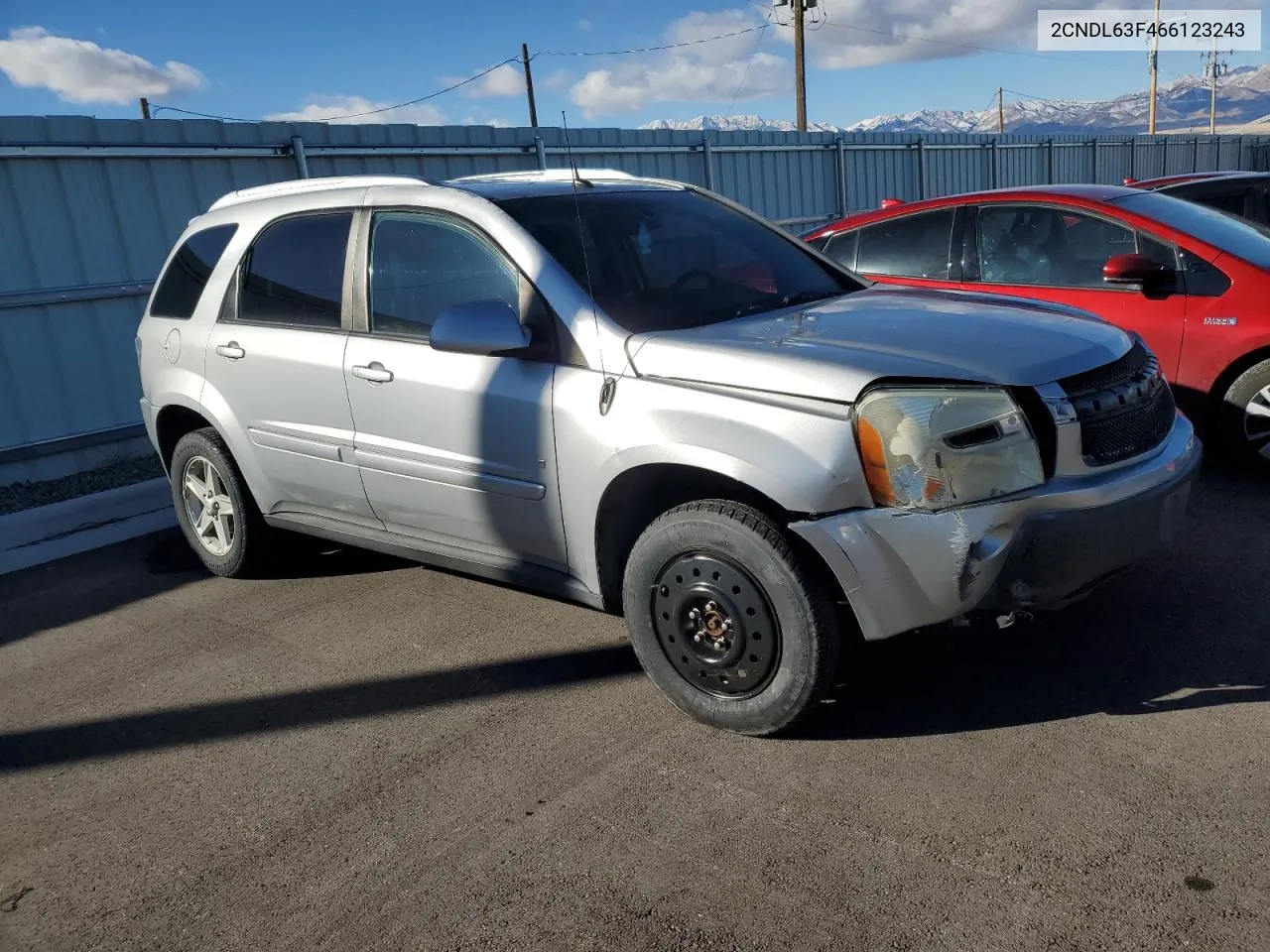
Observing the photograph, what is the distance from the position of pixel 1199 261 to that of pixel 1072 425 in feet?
10.00

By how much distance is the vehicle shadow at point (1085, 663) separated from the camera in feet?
11.2

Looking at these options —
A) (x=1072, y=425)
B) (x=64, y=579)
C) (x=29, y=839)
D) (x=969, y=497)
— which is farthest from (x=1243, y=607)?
(x=64, y=579)

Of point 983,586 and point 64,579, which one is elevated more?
point 983,586

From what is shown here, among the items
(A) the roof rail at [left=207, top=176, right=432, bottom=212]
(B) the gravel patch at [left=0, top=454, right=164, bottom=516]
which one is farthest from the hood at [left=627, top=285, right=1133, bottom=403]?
(B) the gravel patch at [left=0, top=454, right=164, bottom=516]

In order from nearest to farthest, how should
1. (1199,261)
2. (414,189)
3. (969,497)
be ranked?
(969,497) → (414,189) → (1199,261)

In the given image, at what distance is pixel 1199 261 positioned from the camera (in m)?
5.57

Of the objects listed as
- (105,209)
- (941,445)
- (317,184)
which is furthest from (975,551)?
(105,209)

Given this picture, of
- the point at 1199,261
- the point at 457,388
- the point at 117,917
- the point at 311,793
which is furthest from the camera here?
the point at 1199,261

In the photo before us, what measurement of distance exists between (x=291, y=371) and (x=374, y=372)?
583 mm

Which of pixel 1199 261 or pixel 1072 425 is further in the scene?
pixel 1199 261

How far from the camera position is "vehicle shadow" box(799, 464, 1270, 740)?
342 centimetres

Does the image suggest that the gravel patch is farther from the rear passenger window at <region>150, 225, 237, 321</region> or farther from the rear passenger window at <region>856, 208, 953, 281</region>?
the rear passenger window at <region>856, 208, 953, 281</region>

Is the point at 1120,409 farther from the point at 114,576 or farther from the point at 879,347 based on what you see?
the point at 114,576

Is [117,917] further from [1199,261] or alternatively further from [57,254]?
[57,254]
